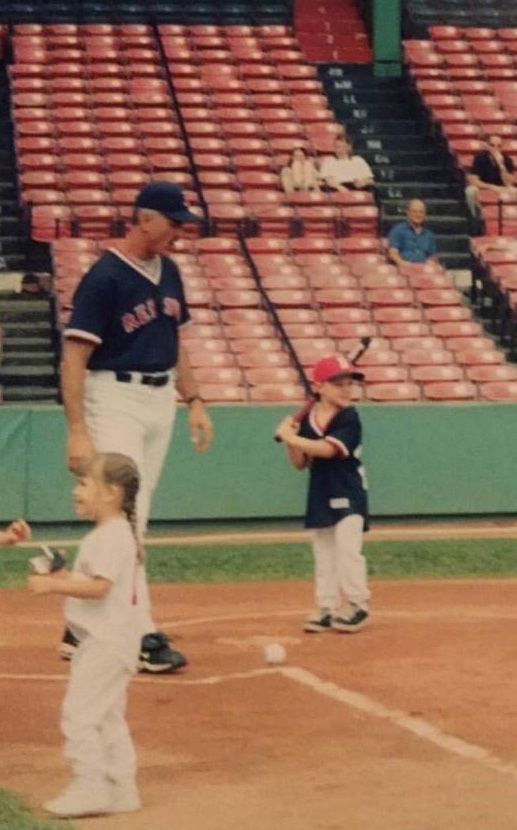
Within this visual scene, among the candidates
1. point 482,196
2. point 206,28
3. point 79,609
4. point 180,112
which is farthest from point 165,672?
point 206,28

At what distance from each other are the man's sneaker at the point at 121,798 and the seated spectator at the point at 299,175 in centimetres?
1613

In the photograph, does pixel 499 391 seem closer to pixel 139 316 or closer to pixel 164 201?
pixel 139 316

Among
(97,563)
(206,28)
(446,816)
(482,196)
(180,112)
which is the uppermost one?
(206,28)

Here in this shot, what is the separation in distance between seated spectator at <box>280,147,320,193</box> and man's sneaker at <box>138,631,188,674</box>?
13630mm

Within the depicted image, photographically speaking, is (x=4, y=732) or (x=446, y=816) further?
(x=4, y=732)

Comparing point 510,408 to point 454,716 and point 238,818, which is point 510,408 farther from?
point 238,818

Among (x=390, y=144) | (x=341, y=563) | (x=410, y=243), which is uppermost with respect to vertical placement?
(x=390, y=144)

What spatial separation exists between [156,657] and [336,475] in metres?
1.77

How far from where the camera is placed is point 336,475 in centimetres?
961

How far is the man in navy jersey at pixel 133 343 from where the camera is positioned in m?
7.72

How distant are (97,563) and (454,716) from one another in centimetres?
215

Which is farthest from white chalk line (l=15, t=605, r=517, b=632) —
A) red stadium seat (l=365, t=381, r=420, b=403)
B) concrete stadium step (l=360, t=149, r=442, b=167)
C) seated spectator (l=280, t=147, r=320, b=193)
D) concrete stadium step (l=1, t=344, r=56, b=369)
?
concrete stadium step (l=360, t=149, r=442, b=167)

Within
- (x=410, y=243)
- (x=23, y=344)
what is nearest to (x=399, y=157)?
(x=410, y=243)

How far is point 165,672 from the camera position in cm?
834
